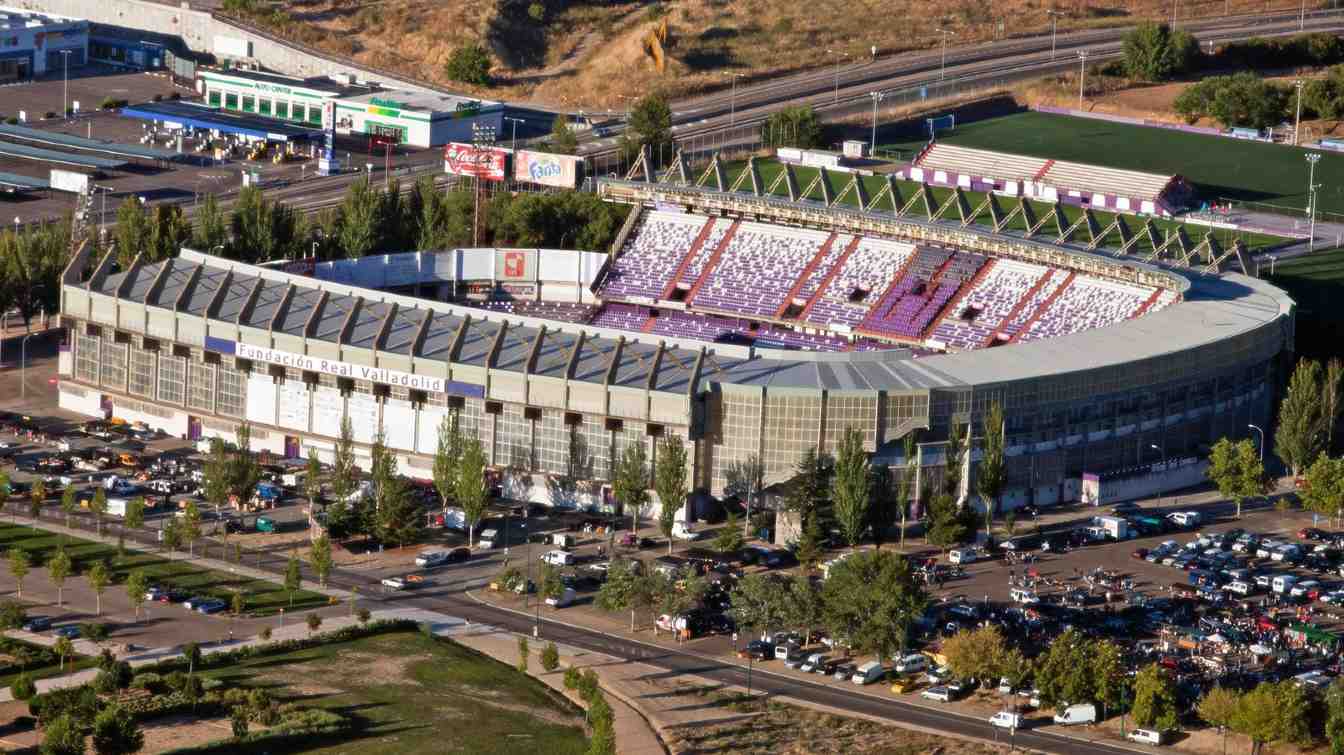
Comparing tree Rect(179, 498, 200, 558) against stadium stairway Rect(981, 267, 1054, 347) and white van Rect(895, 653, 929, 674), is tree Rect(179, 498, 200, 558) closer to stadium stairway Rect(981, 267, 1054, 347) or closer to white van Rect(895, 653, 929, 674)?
white van Rect(895, 653, 929, 674)

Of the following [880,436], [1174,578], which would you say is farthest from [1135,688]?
[880,436]

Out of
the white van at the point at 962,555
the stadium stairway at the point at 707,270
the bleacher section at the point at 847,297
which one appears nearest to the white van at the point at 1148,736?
the white van at the point at 962,555

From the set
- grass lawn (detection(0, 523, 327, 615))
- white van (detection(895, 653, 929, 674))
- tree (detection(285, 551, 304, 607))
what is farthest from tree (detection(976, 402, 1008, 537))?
tree (detection(285, 551, 304, 607))

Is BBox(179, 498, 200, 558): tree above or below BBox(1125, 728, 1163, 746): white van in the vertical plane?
above

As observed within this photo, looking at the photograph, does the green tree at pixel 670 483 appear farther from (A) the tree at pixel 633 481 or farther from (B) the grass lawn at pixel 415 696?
(B) the grass lawn at pixel 415 696

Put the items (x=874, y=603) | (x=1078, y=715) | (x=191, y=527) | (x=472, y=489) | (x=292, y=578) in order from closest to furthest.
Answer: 1. (x=1078, y=715)
2. (x=874, y=603)
3. (x=292, y=578)
4. (x=191, y=527)
5. (x=472, y=489)

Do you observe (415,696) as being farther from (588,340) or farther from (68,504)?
(588,340)

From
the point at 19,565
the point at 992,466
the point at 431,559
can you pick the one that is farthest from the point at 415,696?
the point at 992,466
